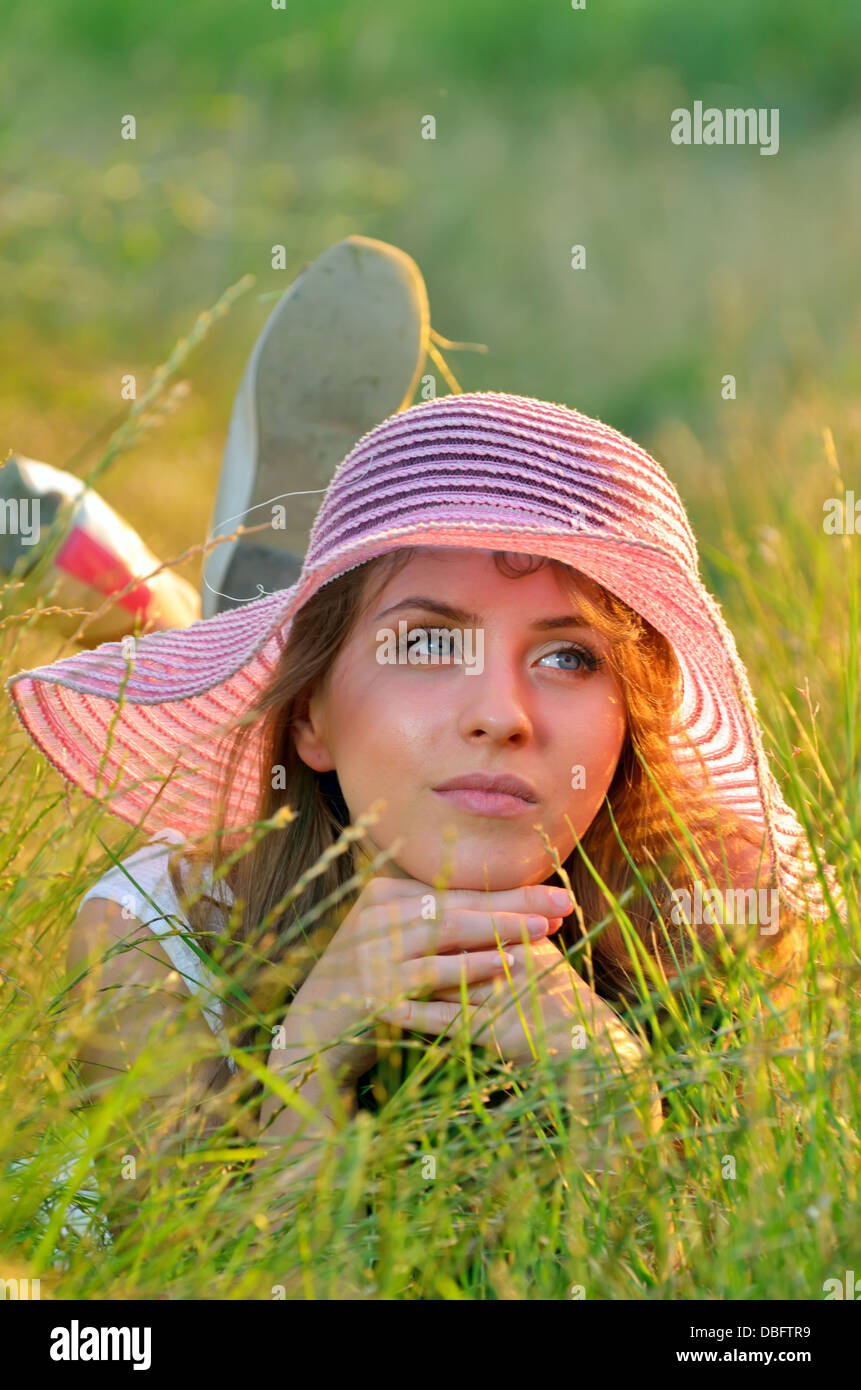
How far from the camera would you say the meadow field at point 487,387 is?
1302 millimetres

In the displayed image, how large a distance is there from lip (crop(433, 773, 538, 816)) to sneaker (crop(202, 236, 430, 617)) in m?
1.24

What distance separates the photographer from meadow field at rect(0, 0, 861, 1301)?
1.30 metres

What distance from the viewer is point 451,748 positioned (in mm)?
1726

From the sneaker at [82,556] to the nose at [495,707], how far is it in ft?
4.08

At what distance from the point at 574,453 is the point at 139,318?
759 cm

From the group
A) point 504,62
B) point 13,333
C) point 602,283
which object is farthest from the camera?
point 504,62

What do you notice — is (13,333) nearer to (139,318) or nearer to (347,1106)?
(139,318)

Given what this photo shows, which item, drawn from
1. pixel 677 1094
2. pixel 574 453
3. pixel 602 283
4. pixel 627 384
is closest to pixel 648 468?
pixel 574 453

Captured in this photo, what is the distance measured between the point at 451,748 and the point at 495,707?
78 millimetres

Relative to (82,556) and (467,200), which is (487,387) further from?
(82,556)

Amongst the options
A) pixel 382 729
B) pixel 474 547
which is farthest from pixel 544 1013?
pixel 474 547

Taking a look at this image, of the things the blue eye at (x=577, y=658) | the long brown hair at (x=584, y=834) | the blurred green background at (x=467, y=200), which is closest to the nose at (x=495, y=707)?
the blue eye at (x=577, y=658)
